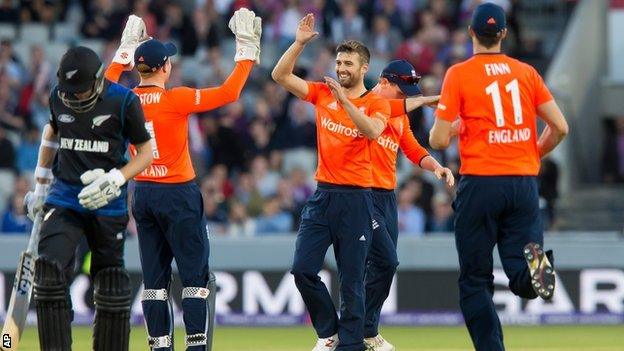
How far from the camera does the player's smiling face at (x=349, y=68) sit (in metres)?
11.1

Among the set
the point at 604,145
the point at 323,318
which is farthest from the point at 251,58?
the point at 604,145

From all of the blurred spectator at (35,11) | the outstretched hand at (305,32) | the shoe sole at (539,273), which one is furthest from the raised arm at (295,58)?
the blurred spectator at (35,11)

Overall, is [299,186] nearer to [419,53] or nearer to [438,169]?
[419,53]

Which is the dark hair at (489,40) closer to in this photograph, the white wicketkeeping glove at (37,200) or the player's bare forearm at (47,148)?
the player's bare forearm at (47,148)

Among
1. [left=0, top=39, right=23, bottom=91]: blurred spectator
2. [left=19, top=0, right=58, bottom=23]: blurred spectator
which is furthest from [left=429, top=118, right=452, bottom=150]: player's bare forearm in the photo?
[left=19, top=0, right=58, bottom=23]: blurred spectator

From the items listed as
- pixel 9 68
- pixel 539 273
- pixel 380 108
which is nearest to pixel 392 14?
pixel 9 68

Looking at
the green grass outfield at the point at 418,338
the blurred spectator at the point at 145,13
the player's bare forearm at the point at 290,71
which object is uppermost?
the blurred spectator at the point at 145,13

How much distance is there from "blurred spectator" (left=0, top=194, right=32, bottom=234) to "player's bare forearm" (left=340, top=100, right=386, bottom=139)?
304 inches

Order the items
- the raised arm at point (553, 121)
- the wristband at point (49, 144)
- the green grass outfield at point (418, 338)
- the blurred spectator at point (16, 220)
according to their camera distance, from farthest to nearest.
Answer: the blurred spectator at point (16, 220) < the green grass outfield at point (418, 338) < the wristband at point (49, 144) < the raised arm at point (553, 121)

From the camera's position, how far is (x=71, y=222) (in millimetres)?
9805

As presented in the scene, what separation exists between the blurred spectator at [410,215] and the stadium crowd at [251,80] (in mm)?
17

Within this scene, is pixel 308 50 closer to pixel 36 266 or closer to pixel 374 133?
pixel 374 133

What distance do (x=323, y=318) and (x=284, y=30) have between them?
11.3 metres

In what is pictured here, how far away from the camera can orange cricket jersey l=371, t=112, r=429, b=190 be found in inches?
476
